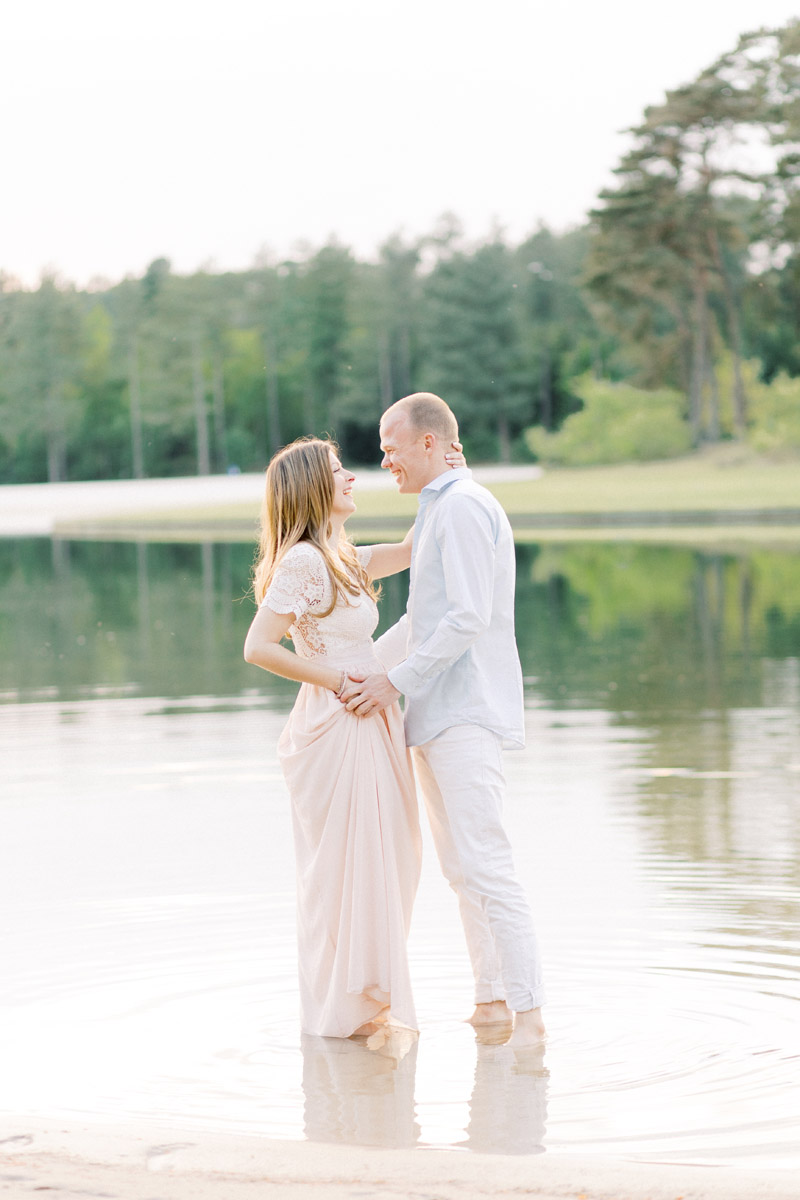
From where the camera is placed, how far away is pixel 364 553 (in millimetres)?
5199

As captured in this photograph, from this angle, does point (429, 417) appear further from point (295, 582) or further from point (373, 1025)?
point (373, 1025)

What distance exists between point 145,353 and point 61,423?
6.09 meters

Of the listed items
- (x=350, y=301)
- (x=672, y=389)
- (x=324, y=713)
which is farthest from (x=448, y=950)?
(x=350, y=301)

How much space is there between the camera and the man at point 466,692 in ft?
15.2

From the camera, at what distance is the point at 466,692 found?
469 centimetres

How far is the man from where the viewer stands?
4.62 m

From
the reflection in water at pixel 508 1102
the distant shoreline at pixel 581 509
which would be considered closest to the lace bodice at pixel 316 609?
the reflection in water at pixel 508 1102

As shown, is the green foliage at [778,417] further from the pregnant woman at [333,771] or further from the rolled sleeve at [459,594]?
the rolled sleeve at [459,594]

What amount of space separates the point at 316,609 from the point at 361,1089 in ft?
4.41

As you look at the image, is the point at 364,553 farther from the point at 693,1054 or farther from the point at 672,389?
the point at 672,389

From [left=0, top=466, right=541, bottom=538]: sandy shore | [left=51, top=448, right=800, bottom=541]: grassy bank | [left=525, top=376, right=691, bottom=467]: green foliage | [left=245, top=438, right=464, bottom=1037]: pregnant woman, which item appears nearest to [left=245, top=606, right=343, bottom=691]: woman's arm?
[left=245, top=438, right=464, bottom=1037]: pregnant woman

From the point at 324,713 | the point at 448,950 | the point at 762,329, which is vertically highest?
the point at 762,329

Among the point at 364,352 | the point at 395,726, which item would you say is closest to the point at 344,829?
the point at 395,726

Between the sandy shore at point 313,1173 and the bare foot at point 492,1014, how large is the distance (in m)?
1.17
